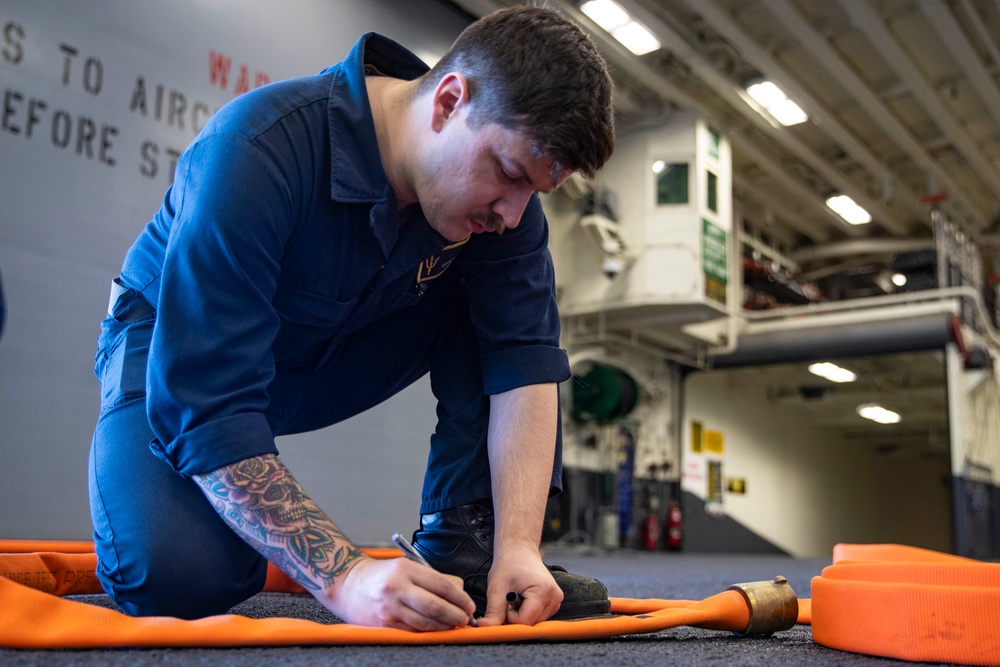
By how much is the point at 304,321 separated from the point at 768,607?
68 cm

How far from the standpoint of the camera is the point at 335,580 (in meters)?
0.83

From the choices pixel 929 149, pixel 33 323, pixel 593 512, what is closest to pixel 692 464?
pixel 593 512

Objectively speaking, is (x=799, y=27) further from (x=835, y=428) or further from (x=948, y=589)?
(x=835, y=428)

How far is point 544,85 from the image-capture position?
89 cm

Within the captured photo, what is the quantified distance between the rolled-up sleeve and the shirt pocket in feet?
0.60

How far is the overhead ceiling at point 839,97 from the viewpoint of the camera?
6.20m

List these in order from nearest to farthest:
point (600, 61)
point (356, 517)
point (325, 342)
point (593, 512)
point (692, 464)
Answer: point (600, 61), point (325, 342), point (356, 517), point (593, 512), point (692, 464)

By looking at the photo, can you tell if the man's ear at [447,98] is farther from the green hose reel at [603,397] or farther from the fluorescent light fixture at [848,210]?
the fluorescent light fixture at [848,210]

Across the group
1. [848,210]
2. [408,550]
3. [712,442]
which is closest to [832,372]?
[712,442]

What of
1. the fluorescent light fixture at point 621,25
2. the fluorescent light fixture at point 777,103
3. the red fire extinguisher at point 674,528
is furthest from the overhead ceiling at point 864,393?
the fluorescent light fixture at point 621,25

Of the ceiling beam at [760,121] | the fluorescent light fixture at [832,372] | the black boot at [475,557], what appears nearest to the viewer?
the black boot at [475,557]

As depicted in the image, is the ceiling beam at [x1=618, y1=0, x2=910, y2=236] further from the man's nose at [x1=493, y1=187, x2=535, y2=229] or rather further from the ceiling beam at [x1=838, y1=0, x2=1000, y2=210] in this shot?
the man's nose at [x1=493, y1=187, x2=535, y2=229]

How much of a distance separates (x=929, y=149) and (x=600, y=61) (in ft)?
28.1

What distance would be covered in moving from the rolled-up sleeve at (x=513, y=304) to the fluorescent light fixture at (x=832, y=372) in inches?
345
